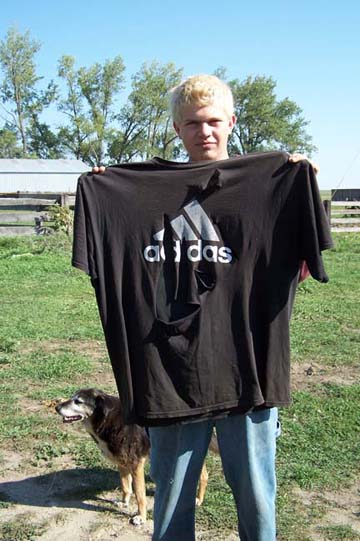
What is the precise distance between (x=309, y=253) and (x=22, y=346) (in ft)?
17.1

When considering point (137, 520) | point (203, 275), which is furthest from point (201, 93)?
point (137, 520)

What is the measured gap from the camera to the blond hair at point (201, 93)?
2174 mm

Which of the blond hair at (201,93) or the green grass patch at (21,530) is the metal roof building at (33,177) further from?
the blond hair at (201,93)

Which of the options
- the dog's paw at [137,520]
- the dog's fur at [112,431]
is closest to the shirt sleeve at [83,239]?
the dog's fur at [112,431]

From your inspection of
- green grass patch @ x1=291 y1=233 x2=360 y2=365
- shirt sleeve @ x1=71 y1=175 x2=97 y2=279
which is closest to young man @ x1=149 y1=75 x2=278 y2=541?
shirt sleeve @ x1=71 y1=175 x2=97 y2=279

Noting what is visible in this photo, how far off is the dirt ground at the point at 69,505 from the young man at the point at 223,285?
133 centimetres

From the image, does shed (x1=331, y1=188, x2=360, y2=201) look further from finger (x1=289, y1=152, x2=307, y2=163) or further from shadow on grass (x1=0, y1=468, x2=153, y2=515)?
finger (x1=289, y1=152, x2=307, y2=163)

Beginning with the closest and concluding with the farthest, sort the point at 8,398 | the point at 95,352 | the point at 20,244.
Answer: the point at 8,398 < the point at 95,352 < the point at 20,244

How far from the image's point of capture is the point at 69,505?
368cm

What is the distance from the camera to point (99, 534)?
3.38m

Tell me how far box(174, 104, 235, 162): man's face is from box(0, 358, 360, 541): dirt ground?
2.16 metres

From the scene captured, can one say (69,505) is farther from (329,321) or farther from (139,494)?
(329,321)

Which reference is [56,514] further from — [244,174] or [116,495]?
[244,174]

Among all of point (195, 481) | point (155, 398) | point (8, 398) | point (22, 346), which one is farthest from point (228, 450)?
point (22, 346)
